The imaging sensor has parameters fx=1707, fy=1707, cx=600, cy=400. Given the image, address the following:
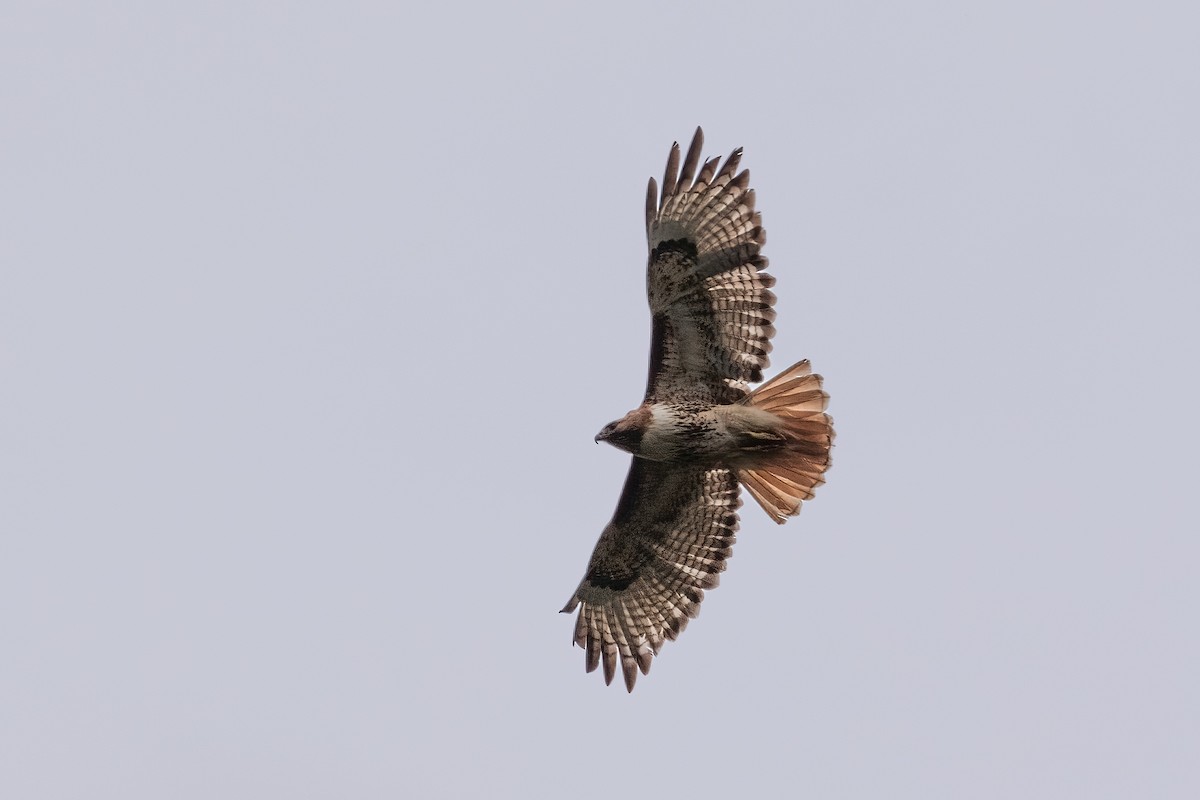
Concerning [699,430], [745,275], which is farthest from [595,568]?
[745,275]

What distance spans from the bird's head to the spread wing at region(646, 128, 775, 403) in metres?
0.54

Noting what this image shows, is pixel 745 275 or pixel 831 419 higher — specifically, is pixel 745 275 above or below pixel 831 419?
above

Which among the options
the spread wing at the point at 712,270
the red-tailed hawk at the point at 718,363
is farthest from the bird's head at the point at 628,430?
the spread wing at the point at 712,270

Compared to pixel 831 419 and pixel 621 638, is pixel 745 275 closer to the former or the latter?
pixel 831 419

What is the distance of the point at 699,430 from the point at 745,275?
121 centimetres

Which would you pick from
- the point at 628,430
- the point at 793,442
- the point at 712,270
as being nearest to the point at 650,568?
the point at 628,430

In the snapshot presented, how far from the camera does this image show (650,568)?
1399 centimetres

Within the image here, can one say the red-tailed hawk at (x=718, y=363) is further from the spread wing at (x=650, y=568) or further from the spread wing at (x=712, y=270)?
the spread wing at (x=650, y=568)

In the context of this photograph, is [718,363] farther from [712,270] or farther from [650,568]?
[650,568]

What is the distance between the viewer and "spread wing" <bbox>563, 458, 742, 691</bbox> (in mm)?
13656

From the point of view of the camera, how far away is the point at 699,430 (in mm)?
12820

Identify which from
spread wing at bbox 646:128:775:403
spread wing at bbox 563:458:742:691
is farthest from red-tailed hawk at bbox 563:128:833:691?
spread wing at bbox 563:458:742:691

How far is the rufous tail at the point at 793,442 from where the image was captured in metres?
12.6

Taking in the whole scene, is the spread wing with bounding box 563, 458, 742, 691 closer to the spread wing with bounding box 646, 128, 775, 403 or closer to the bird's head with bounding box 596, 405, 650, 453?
the bird's head with bounding box 596, 405, 650, 453
